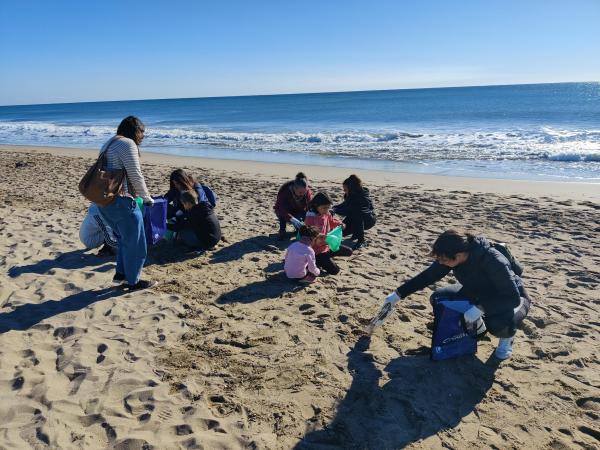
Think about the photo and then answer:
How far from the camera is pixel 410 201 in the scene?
897 cm

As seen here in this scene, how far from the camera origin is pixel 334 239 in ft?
18.0

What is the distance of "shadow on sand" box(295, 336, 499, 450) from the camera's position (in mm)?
2711

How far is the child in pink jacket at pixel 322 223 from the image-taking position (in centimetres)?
521

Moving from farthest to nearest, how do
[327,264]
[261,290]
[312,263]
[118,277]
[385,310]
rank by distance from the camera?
1. [327,264]
2. [312,263]
3. [261,290]
4. [118,277]
5. [385,310]

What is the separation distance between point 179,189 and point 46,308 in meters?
2.20

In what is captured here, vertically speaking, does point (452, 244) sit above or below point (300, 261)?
above

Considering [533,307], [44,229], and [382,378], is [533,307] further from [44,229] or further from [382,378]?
[44,229]

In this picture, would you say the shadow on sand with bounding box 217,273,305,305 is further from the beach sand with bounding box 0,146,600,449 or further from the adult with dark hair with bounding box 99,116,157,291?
the adult with dark hair with bounding box 99,116,157,291

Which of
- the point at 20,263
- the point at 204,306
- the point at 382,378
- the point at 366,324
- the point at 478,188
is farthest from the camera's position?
the point at 478,188

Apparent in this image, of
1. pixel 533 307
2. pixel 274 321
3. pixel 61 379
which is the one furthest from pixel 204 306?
pixel 533 307

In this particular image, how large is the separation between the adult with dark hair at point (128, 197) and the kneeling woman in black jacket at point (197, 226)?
1423 millimetres

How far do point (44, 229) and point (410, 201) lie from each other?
251 inches

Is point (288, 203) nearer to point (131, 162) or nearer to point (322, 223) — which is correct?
point (322, 223)

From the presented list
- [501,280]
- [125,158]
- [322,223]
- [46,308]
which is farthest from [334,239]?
[46,308]
